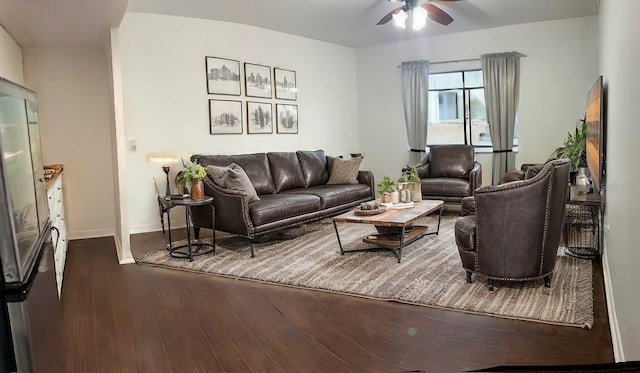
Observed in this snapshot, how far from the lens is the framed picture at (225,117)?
6223 mm

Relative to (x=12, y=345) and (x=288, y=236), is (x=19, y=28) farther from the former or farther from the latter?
(x=12, y=345)

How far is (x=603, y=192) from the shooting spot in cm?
382

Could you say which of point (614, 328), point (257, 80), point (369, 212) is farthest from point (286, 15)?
point (614, 328)

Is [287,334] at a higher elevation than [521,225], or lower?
lower

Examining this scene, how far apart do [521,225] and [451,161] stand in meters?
3.70

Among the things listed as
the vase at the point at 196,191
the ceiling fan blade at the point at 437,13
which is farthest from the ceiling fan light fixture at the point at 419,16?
the vase at the point at 196,191

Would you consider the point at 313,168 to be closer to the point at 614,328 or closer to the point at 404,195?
the point at 404,195

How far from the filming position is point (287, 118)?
23.7 feet

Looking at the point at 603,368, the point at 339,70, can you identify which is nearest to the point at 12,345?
the point at 603,368

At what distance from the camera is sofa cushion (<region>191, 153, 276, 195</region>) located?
211 inches

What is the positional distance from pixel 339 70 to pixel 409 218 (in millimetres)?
4616

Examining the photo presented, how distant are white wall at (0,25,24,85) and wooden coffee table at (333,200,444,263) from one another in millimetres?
3289

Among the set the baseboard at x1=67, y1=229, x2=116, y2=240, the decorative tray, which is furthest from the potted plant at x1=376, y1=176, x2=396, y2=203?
the baseboard at x1=67, y1=229, x2=116, y2=240

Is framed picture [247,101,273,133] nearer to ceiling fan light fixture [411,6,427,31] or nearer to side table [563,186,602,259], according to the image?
ceiling fan light fixture [411,6,427,31]
